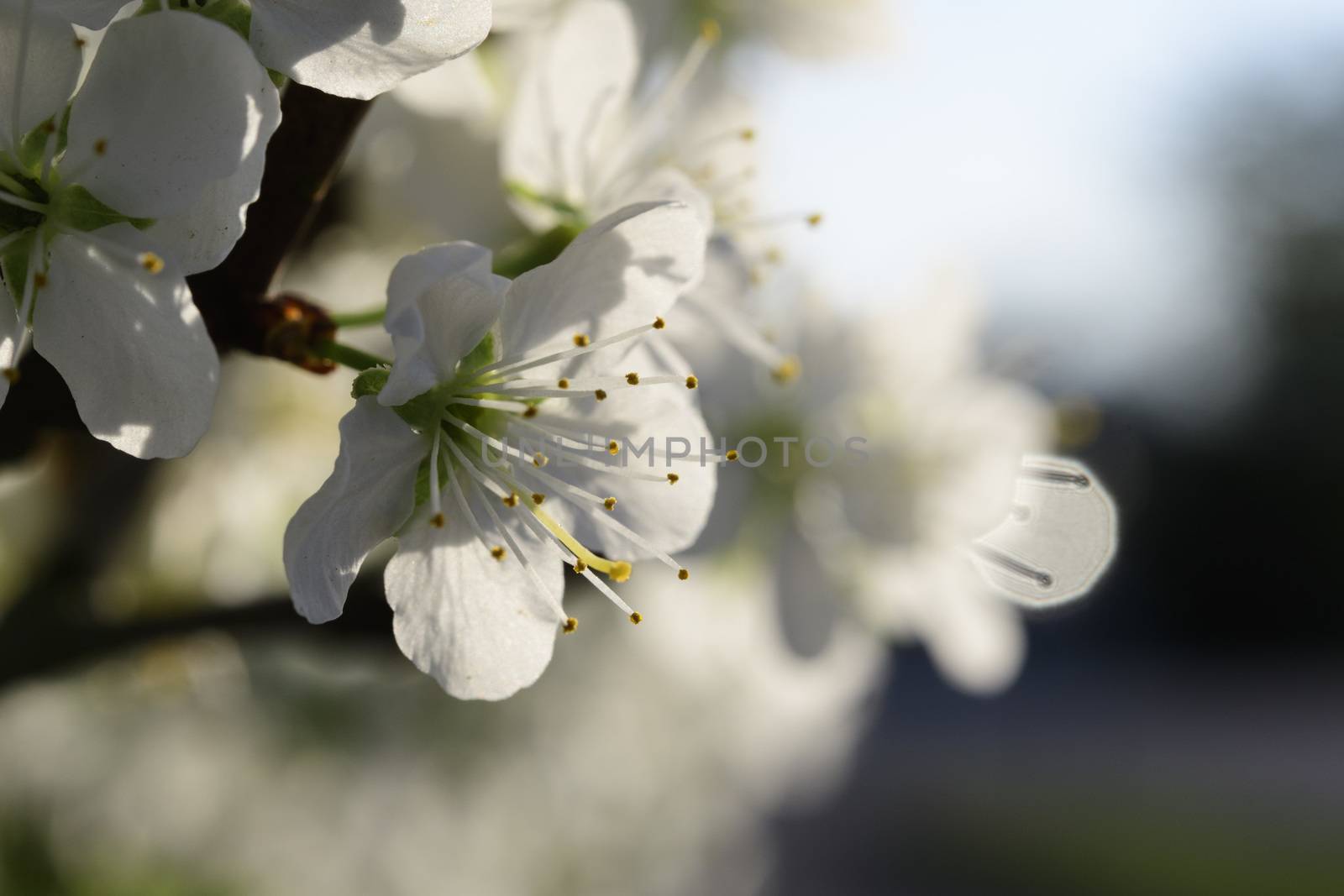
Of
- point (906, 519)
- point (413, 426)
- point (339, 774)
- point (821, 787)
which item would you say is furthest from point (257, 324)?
point (821, 787)

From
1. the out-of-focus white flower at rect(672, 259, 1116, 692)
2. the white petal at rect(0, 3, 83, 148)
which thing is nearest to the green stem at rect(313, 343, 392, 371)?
the white petal at rect(0, 3, 83, 148)

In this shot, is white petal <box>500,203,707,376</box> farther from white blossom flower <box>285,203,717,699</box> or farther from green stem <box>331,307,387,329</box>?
green stem <box>331,307,387,329</box>

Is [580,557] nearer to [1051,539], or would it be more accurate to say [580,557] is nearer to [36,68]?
[36,68]

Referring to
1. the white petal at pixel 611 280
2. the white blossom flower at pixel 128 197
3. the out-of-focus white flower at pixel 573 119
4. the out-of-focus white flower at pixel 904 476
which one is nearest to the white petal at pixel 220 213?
the white blossom flower at pixel 128 197

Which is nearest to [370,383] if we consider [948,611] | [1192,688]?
[948,611]

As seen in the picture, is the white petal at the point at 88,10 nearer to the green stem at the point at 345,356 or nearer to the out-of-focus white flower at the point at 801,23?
the green stem at the point at 345,356

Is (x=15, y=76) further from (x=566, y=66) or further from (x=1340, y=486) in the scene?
(x=1340, y=486)
